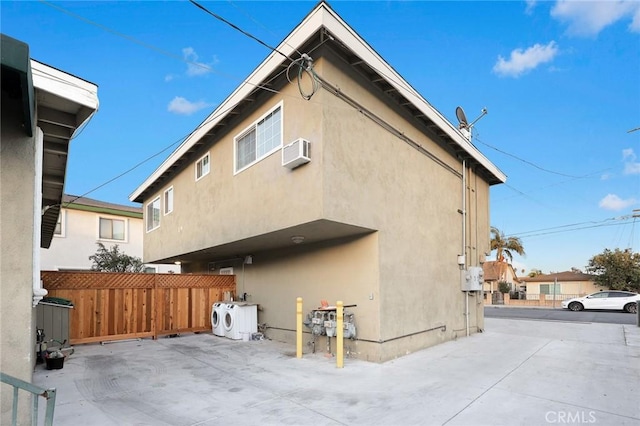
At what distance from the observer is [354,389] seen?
538 cm

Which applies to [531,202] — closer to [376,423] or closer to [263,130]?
[263,130]

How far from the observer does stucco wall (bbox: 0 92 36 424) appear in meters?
3.26

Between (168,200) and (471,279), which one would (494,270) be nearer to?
(471,279)

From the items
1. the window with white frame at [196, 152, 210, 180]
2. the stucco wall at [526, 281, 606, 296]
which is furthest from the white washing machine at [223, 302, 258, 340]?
the stucco wall at [526, 281, 606, 296]

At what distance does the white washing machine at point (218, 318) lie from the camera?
10219 mm

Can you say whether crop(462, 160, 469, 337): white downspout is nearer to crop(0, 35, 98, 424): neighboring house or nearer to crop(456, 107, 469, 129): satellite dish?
crop(456, 107, 469, 129): satellite dish

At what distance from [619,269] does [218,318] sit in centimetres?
2851

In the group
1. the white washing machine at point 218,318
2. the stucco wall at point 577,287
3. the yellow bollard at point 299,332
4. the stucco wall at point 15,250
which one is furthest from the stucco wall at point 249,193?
the stucco wall at point 577,287

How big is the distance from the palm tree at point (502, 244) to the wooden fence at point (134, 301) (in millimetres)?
24146

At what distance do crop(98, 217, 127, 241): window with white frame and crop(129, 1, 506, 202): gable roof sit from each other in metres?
10.1

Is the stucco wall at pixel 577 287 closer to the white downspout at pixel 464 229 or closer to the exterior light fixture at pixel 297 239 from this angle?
the white downspout at pixel 464 229

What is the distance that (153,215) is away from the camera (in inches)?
606

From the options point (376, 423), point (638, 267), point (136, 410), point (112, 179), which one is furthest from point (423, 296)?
point (638, 267)

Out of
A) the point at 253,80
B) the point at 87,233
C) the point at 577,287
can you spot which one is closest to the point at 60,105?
the point at 253,80
